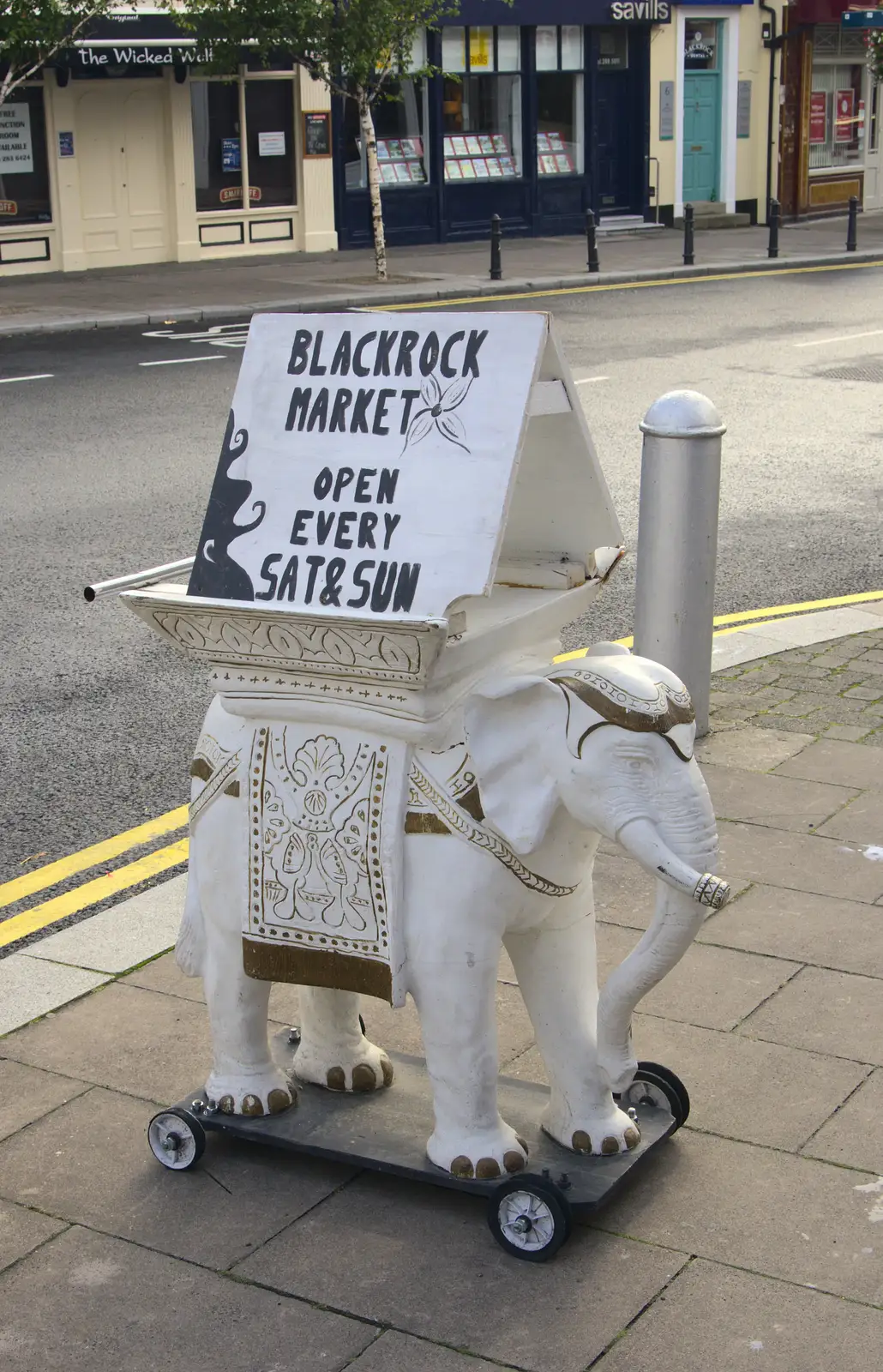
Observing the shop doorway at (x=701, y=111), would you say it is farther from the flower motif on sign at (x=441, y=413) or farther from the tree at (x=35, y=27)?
the flower motif on sign at (x=441, y=413)

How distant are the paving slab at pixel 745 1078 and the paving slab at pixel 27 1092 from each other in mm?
1116

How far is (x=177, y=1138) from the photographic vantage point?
392 cm

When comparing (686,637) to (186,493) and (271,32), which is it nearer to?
(186,493)

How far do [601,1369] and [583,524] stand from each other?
5.75ft

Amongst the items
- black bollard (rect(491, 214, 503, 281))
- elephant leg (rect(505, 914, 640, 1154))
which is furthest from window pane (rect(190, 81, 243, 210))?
elephant leg (rect(505, 914, 640, 1154))

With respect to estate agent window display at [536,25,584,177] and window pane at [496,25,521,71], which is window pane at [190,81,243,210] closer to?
window pane at [496,25,521,71]

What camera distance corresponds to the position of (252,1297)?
3461 mm

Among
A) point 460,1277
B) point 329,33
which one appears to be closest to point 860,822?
point 460,1277

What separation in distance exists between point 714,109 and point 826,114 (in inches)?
113

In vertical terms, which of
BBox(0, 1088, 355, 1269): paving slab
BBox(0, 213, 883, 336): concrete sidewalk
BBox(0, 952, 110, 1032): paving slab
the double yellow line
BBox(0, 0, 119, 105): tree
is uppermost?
BBox(0, 0, 119, 105): tree

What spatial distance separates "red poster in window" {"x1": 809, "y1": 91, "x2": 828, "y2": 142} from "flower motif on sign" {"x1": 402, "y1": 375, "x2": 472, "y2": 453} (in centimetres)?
3110

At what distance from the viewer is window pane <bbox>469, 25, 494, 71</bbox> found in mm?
27422

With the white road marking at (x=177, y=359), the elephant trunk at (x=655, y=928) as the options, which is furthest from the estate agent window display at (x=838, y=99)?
the elephant trunk at (x=655, y=928)

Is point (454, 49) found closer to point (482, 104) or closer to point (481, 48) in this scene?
point (481, 48)
